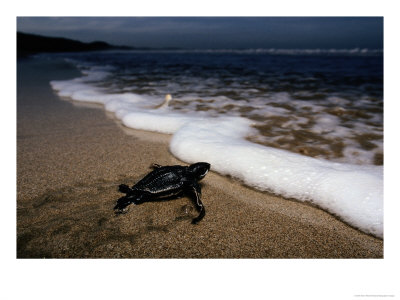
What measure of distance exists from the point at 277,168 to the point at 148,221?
1216 mm

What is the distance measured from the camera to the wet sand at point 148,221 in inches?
61.0

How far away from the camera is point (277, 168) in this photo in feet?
7.55

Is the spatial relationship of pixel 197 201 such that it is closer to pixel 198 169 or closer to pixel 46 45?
pixel 198 169

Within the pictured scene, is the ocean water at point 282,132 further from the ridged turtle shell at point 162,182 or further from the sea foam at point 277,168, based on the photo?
the ridged turtle shell at point 162,182

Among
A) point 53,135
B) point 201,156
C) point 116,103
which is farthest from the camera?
point 116,103

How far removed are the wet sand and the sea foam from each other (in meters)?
0.10

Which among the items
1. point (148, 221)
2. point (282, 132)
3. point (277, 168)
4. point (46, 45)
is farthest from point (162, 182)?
point (46, 45)

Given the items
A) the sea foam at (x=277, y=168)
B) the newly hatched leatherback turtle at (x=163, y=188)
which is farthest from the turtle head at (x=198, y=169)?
the sea foam at (x=277, y=168)

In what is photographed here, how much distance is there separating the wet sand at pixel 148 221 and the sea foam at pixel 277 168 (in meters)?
0.10
